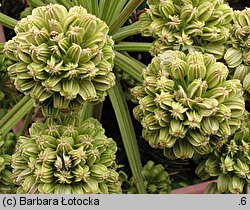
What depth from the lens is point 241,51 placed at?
1449 mm

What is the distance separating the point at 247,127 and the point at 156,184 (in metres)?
0.34

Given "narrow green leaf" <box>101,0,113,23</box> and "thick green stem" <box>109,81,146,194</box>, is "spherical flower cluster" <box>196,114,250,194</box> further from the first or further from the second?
"narrow green leaf" <box>101,0,113,23</box>

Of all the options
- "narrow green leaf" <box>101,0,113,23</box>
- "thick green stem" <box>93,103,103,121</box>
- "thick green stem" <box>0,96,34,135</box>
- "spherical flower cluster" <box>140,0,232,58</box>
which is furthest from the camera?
"thick green stem" <box>93,103,103,121</box>

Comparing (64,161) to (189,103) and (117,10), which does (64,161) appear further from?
(117,10)

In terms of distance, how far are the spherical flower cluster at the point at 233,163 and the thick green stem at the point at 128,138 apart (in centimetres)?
23

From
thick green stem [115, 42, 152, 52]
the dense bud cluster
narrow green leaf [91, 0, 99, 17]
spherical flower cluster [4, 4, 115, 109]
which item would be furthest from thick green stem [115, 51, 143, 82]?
the dense bud cluster

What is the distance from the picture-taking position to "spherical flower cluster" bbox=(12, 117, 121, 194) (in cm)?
136

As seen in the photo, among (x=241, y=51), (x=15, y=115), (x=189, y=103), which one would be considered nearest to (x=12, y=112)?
(x=15, y=115)

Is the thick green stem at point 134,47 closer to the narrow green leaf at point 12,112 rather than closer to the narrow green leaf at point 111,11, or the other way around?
the narrow green leaf at point 111,11

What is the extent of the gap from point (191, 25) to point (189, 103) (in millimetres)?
227

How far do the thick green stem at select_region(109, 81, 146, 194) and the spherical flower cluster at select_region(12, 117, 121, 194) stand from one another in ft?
0.52

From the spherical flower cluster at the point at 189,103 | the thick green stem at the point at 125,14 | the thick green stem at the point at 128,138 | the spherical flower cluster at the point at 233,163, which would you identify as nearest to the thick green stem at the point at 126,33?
the thick green stem at the point at 125,14

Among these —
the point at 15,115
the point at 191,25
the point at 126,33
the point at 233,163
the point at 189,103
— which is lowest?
the point at 233,163
